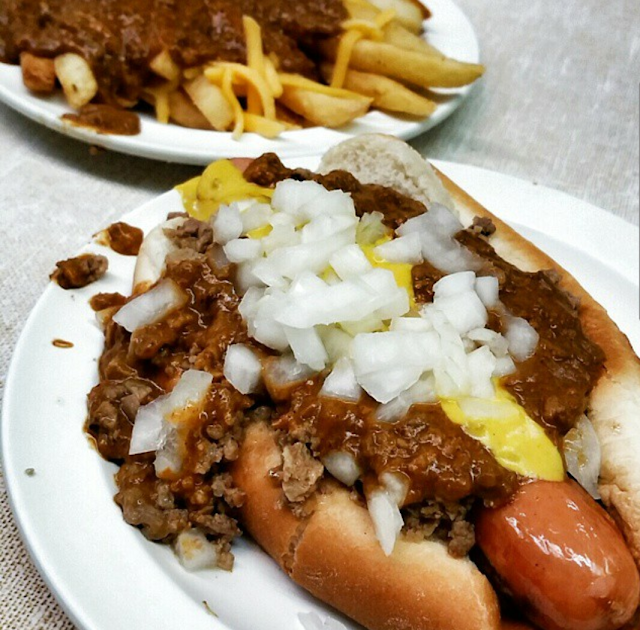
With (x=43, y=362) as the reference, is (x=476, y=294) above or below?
above

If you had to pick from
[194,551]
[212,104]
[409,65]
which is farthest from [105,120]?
[194,551]

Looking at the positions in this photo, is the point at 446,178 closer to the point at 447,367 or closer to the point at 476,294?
the point at 476,294

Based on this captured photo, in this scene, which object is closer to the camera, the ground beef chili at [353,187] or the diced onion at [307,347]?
the diced onion at [307,347]

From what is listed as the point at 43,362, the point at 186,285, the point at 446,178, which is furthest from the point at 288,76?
the point at 43,362

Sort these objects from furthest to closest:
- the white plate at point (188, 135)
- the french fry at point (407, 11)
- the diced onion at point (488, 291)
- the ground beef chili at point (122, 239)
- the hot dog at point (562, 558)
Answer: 1. the french fry at point (407, 11)
2. the white plate at point (188, 135)
3. the ground beef chili at point (122, 239)
4. the diced onion at point (488, 291)
5. the hot dog at point (562, 558)

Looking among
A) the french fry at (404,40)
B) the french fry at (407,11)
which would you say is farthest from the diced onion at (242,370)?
the french fry at (407,11)

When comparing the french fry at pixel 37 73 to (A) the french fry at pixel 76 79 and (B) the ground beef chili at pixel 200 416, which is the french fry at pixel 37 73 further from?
(B) the ground beef chili at pixel 200 416
